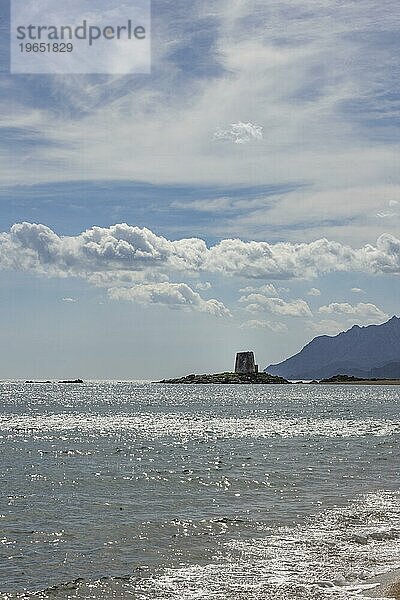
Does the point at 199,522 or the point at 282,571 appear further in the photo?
the point at 199,522

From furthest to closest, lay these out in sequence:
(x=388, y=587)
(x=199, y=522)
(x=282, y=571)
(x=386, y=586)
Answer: (x=199, y=522), (x=282, y=571), (x=386, y=586), (x=388, y=587)

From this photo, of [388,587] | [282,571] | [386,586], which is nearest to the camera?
[388,587]

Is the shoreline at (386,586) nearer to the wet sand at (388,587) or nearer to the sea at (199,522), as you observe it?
the wet sand at (388,587)

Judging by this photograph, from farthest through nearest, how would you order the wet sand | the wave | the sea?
the sea
the wave
the wet sand

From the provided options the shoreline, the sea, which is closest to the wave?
the sea

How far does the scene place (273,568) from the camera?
2548cm

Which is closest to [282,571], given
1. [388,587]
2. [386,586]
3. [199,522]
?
[386,586]

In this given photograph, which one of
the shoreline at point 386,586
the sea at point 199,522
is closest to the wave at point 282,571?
the sea at point 199,522

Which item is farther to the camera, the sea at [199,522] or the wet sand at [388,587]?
the sea at [199,522]

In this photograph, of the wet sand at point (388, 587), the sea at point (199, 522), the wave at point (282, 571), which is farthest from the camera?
the sea at point (199, 522)

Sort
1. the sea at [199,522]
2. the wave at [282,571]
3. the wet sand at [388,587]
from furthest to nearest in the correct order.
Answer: the sea at [199,522], the wave at [282,571], the wet sand at [388,587]

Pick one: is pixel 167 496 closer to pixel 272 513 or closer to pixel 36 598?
pixel 272 513

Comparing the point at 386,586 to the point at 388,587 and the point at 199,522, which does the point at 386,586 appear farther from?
the point at 199,522

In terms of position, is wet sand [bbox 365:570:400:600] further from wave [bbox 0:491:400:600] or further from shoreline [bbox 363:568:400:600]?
wave [bbox 0:491:400:600]
